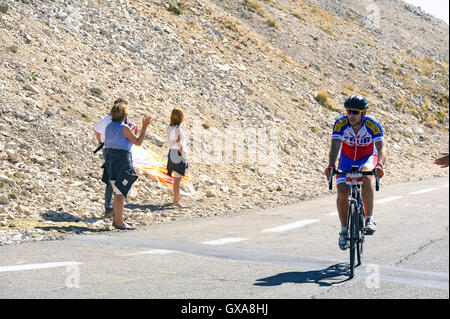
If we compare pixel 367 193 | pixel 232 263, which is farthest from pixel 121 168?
pixel 367 193

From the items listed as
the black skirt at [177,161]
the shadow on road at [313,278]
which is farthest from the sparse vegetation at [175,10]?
the shadow on road at [313,278]

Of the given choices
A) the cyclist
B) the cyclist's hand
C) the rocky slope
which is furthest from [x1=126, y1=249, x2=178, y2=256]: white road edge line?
the cyclist's hand

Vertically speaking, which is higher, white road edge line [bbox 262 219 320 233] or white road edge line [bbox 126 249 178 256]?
white road edge line [bbox 126 249 178 256]

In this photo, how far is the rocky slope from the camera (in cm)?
1262

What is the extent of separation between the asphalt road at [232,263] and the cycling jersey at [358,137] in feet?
4.09

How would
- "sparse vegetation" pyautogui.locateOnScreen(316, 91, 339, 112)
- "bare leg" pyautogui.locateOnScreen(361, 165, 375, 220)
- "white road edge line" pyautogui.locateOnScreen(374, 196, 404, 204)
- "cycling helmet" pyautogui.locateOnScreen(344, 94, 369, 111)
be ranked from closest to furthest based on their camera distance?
"cycling helmet" pyautogui.locateOnScreen(344, 94, 369, 111)
"bare leg" pyautogui.locateOnScreen(361, 165, 375, 220)
"white road edge line" pyautogui.locateOnScreen(374, 196, 404, 204)
"sparse vegetation" pyautogui.locateOnScreen(316, 91, 339, 112)

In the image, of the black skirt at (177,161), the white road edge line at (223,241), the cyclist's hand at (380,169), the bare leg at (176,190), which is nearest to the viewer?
the cyclist's hand at (380,169)

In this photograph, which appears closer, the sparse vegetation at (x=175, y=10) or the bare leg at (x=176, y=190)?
the bare leg at (x=176, y=190)

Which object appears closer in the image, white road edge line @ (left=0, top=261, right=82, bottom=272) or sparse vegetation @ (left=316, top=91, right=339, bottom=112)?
white road edge line @ (left=0, top=261, right=82, bottom=272)

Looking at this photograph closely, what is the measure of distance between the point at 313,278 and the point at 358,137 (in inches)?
63.9

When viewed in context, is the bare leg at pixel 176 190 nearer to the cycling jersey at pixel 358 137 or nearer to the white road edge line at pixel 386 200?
the white road edge line at pixel 386 200

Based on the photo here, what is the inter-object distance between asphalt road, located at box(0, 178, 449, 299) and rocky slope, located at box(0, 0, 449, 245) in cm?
132

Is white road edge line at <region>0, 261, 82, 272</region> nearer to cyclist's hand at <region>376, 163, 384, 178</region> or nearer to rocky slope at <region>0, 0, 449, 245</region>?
rocky slope at <region>0, 0, 449, 245</region>

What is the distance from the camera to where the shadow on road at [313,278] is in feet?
20.4
